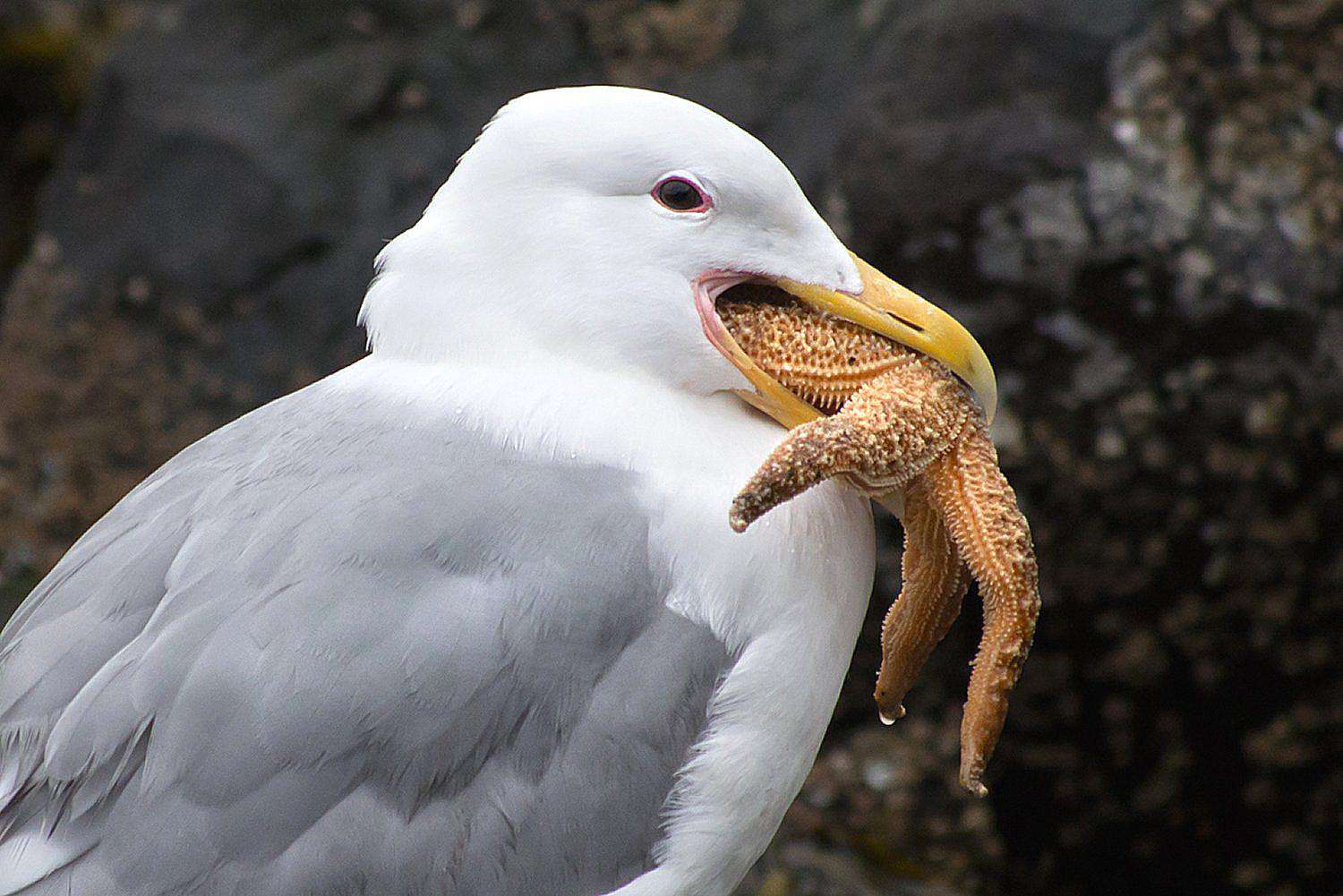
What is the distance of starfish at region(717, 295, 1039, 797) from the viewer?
196 cm

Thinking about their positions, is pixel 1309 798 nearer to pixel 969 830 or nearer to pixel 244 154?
pixel 969 830

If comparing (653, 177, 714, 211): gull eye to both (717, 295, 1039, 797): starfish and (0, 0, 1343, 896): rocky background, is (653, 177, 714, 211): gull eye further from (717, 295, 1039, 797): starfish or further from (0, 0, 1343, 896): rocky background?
(0, 0, 1343, 896): rocky background

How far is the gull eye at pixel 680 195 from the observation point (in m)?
2.14

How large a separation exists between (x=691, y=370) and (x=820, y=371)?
0.18 m

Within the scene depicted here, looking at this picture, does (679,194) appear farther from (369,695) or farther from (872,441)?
(369,695)

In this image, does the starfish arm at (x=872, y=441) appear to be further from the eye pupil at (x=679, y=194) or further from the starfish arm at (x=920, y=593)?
the eye pupil at (x=679, y=194)

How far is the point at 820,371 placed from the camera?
2154 mm

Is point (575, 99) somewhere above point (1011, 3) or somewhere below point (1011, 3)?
above

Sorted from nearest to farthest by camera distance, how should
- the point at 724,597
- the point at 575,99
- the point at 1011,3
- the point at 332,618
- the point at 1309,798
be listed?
1. the point at 332,618
2. the point at 724,597
3. the point at 575,99
4. the point at 1309,798
5. the point at 1011,3

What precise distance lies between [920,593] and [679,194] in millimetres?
645

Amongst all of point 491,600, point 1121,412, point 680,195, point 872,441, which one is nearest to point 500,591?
point 491,600

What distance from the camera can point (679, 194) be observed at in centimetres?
214

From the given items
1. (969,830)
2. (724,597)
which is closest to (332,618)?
(724,597)

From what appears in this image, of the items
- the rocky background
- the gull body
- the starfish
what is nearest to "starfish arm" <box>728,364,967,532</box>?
the starfish
